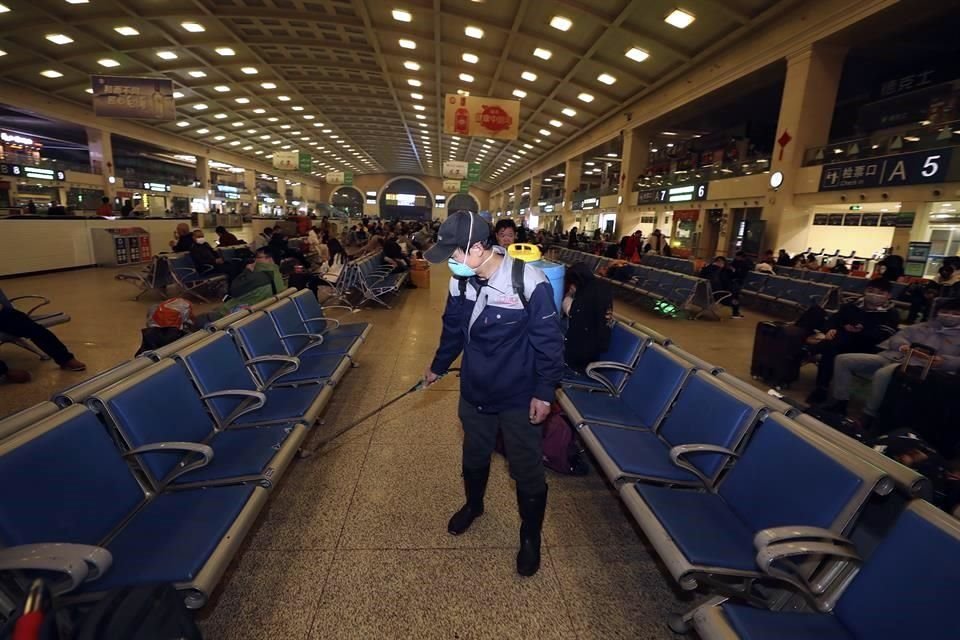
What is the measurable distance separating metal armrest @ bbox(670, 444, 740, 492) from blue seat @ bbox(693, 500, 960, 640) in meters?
0.72

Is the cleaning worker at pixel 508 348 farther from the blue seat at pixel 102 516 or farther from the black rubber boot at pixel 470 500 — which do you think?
the blue seat at pixel 102 516

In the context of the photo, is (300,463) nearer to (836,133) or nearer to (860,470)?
(860,470)

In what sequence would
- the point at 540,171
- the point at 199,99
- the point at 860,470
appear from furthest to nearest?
the point at 540,171
the point at 199,99
the point at 860,470

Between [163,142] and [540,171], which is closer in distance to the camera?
[163,142]

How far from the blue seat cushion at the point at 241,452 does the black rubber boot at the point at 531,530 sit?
4.37 feet

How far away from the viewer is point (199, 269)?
931 cm

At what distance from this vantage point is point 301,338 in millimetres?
4645

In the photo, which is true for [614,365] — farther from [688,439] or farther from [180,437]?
[180,437]

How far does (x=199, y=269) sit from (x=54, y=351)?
15.4 feet

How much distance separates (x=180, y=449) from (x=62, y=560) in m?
0.77

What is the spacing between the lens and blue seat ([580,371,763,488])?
237cm

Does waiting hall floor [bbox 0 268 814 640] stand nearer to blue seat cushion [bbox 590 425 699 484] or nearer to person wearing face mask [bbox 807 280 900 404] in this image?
blue seat cushion [bbox 590 425 699 484]

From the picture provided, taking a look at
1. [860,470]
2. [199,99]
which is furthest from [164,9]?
[860,470]

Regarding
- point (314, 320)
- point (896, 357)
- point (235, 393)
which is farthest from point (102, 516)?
point (896, 357)
